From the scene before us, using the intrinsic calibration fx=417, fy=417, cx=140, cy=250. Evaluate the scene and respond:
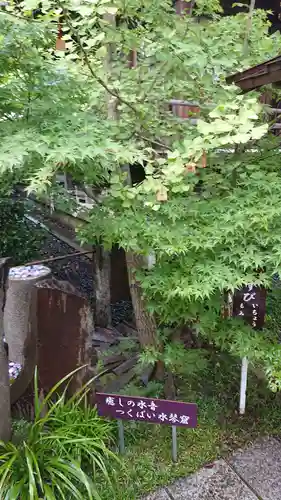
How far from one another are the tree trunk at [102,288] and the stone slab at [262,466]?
8.63 feet

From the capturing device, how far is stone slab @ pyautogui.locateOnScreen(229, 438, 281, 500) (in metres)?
2.88

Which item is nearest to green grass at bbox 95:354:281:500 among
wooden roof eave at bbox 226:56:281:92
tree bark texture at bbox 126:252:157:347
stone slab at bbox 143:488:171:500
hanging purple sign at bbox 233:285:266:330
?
stone slab at bbox 143:488:171:500

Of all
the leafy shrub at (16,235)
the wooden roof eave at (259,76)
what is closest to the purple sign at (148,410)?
the wooden roof eave at (259,76)

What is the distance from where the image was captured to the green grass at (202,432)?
116 inches

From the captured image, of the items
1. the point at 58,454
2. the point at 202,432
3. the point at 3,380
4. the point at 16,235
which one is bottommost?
the point at 202,432

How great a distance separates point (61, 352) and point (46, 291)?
479mm

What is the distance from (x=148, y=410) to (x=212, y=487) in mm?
713

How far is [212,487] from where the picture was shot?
9.53 ft

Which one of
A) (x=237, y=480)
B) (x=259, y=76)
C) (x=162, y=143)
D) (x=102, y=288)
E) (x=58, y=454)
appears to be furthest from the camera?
(x=102, y=288)

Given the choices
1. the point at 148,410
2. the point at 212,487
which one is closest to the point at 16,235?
the point at 148,410

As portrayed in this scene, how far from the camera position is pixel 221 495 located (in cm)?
284

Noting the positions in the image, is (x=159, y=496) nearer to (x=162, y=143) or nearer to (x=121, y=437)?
(x=121, y=437)

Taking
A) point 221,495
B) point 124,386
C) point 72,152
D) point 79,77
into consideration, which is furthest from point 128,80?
point 221,495

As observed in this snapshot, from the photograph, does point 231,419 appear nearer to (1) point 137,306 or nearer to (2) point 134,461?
(2) point 134,461
